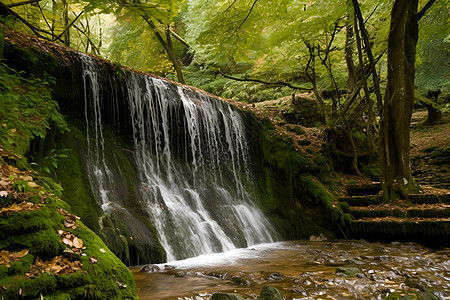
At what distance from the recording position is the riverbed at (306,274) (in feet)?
10.5

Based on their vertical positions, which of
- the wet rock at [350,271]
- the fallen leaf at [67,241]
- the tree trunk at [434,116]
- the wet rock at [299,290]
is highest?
the tree trunk at [434,116]

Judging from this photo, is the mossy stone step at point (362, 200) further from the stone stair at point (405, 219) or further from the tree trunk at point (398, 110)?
the tree trunk at point (398, 110)

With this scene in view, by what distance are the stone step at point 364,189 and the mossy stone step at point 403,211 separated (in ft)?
3.74

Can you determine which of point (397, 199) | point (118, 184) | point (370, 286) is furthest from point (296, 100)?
point (370, 286)

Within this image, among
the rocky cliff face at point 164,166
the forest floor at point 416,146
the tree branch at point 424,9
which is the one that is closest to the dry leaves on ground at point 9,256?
the rocky cliff face at point 164,166

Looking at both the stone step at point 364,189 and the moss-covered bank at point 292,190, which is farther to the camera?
the stone step at point 364,189

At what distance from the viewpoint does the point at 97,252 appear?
243cm

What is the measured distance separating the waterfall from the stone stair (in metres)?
2.32

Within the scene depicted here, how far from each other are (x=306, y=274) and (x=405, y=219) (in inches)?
165

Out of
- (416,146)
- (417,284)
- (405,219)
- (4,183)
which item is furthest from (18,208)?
(416,146)

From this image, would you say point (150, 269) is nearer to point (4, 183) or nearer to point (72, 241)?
point (72, 241)

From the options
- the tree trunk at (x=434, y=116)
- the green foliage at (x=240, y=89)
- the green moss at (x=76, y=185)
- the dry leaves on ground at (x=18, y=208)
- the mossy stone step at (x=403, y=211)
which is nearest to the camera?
the dry leaves on ground at (x=18, y=208)

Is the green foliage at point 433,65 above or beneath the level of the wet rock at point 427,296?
above

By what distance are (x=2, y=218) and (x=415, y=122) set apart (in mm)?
18640
